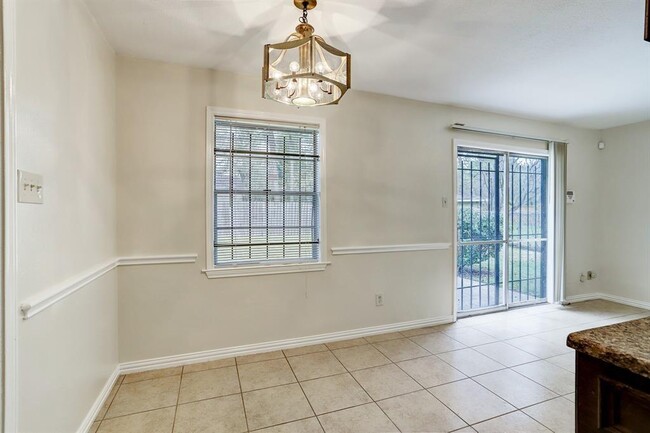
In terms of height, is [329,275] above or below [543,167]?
below

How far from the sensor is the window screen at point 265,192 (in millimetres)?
2756

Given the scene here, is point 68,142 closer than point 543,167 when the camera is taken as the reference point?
Yes

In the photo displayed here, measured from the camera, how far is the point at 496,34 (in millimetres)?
2146

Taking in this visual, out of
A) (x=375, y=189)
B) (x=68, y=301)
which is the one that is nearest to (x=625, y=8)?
(x=375, y=189)

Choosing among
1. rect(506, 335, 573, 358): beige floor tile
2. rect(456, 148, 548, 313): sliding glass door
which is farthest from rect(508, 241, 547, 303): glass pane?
rect(506, 335, 573, 358): beige floor tile

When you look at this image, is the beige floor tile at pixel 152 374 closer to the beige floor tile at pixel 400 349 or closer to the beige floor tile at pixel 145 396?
the beige floor tile at pixel 145 396

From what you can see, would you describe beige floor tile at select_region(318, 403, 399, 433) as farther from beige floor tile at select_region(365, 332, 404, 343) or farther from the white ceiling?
the white ceiling

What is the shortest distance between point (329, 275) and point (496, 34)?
2.35 metres

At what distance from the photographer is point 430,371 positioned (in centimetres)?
250

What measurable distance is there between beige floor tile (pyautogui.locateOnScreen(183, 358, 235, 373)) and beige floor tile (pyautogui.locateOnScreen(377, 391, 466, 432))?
131cm

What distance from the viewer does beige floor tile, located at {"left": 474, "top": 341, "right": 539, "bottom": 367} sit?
8.77 ft

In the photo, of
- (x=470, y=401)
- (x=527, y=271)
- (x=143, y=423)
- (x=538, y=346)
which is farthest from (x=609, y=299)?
(x=143, y=423)

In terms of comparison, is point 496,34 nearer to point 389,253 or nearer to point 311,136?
point 311,136

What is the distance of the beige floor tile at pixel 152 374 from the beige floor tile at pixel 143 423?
18.5 inches
